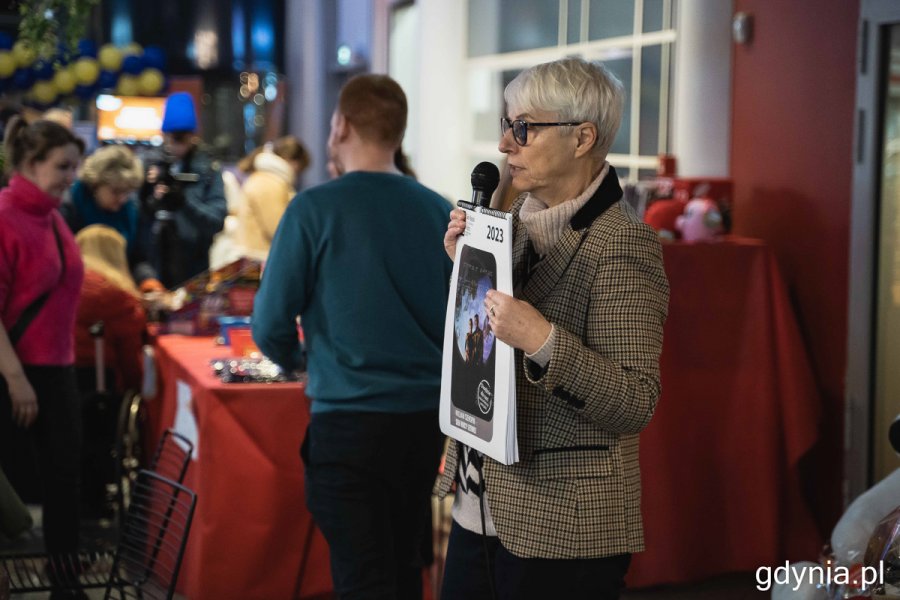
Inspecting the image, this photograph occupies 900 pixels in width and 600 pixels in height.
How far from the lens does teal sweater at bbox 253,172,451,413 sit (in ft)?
8.34

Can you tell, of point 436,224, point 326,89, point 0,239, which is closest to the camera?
point 436,224

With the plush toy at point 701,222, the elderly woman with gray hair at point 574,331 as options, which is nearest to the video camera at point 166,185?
the plush toy at point 701,222

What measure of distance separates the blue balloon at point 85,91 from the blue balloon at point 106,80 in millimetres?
69

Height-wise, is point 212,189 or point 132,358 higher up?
point 212,189

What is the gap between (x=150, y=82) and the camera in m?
9.99

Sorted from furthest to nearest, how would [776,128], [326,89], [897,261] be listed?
1. [326,89]
2. [776,128]
3. [897,261]

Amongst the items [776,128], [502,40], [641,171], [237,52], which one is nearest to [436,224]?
[776,128]

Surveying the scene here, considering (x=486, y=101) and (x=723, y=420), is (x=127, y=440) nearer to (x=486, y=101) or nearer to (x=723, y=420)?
(x=723, y=420)

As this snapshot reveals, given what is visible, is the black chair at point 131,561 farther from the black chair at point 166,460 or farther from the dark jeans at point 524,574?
the dark jeans at point 524,574

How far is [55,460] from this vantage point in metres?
3.60

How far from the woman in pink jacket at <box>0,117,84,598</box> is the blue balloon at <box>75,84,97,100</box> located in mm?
6284

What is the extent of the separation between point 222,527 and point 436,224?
142cm

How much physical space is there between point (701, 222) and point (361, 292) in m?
1.83

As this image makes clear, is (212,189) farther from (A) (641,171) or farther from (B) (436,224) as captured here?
(B) (436,224)
